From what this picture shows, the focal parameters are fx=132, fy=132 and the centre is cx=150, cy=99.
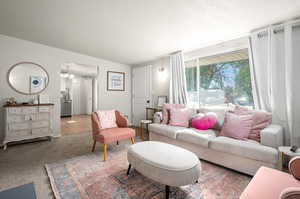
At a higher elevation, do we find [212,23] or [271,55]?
[212,23]

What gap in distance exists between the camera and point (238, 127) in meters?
2.10

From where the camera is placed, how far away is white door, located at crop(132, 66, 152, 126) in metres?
4.50

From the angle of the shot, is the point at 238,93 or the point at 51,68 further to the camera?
the point at 51,68

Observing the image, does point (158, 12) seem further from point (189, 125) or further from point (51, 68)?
point (51, 68)

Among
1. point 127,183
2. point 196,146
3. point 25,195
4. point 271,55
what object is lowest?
point 127,183

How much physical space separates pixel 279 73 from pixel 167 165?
2.43 meters

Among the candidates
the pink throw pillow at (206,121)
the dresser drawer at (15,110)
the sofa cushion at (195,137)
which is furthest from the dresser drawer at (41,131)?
the pink throw pillow at (206,121)

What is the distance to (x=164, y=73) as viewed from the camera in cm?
411

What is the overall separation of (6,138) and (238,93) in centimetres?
485

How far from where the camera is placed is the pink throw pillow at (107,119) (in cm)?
266

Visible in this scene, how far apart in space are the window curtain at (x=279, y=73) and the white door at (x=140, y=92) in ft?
9.33

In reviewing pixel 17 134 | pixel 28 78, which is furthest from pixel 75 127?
pixel 28 78

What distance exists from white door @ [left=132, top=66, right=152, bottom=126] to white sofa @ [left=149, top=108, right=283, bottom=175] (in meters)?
2.29

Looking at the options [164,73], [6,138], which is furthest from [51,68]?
[164,73]
